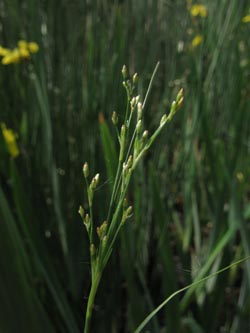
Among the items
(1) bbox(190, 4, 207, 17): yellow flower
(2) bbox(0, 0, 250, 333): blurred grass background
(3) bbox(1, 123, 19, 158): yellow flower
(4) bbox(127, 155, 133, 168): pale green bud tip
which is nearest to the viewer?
(4) bbox(127, 155, 133, 168): pale green bud tip

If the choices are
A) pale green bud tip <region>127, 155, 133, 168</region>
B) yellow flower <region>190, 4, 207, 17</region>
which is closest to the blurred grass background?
yellow flower <region>190, 4, 207, 17</region>

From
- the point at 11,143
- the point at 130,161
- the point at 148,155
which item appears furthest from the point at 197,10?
the point at 130,161

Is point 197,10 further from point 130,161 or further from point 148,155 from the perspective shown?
point 130,161

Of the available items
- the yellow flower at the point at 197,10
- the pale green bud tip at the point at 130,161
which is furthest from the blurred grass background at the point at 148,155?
the pale green bud tip at the point at 130,161

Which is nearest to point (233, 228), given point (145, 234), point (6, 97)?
point (145, 234)

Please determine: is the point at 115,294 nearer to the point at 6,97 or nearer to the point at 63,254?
the point at 63,254

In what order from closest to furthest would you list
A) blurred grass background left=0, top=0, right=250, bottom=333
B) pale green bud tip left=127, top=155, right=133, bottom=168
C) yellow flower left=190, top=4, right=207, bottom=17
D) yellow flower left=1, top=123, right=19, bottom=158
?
pale green bud tip left=127, top=155, right=133, bottom=168
blurred grass background left=0, top=0, right=250, bottom=333
yellow flower left=1, top=123, right=19, bottom=158
yellow flower left=190, top=4, right=207, bottom=17

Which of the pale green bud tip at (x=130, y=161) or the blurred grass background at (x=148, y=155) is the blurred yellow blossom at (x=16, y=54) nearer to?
the blurred grass background at (x=148, y=155)

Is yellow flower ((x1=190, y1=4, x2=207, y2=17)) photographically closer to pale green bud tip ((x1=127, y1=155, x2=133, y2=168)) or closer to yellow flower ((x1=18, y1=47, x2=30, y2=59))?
yellow flower ((x1=18, y1=47, x2=30, y2=59))

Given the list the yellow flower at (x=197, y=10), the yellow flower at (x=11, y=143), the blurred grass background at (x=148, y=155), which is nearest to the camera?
the blurred grass background at (x=148, y=155)
